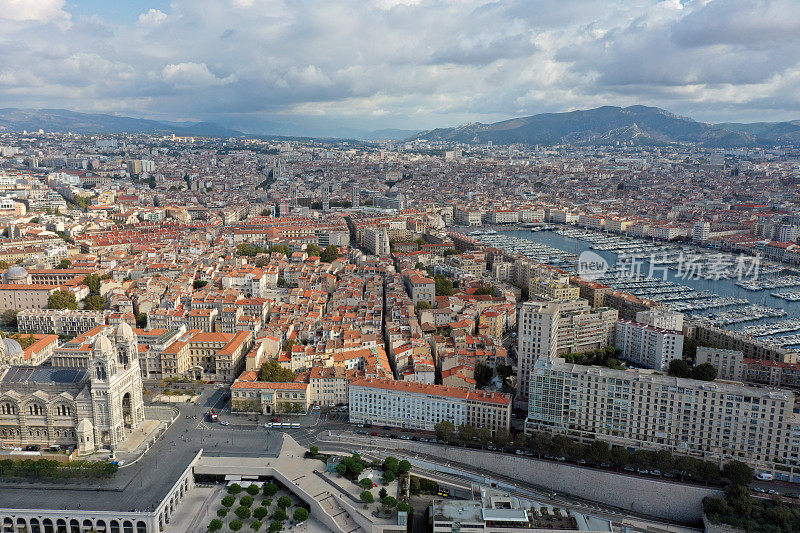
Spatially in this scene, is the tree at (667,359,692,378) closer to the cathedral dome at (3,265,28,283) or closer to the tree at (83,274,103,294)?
the tree at (83,274,103,294)

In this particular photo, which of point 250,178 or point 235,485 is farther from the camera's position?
point 250,178

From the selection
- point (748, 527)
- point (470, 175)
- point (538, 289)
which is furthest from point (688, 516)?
point (470, 175)

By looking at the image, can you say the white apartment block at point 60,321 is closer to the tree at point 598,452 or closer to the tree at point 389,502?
the tree at point 389,502

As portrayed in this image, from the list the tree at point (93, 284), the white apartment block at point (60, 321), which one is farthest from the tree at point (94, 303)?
the tree at point (93, 284)

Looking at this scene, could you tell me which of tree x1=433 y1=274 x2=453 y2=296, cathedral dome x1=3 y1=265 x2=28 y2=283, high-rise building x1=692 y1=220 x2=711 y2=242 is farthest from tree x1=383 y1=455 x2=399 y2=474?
high-rise building x1=692 y1=220 x2=711 y2=242

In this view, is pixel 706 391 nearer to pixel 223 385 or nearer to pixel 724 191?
pixel 223 385

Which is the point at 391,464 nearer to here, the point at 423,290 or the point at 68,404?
the point at 68,404
